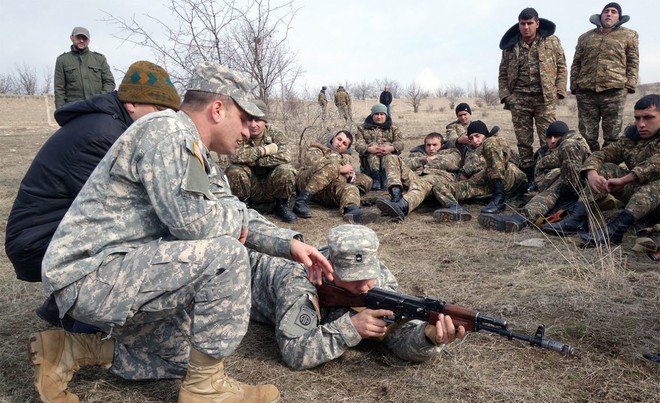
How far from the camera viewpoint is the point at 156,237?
7.68 feet

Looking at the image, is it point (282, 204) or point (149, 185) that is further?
point (282, 204)

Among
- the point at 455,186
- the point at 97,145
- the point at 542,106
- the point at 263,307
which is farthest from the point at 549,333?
the point at 542,106

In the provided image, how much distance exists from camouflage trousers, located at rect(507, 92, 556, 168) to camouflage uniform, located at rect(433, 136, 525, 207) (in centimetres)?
116

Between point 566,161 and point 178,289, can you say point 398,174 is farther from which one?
point 178,289

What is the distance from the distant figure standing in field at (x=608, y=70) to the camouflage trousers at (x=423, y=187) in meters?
2.47

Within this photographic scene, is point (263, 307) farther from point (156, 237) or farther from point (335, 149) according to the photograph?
point (335, 149)

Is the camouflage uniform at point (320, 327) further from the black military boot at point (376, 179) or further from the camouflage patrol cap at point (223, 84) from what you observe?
the black military boot at point (376, 179)

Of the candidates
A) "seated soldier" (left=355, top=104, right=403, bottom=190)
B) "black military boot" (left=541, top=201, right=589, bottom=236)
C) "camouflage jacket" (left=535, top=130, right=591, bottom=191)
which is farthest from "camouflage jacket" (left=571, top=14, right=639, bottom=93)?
"seated soldier" (left=355, top=104, right=403, bottom=190)

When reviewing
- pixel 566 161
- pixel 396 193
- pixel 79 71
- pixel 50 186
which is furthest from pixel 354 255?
pixel 79 71

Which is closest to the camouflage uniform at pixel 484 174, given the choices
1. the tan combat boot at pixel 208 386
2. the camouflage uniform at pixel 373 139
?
the camouflage uniform at pixel 373 139

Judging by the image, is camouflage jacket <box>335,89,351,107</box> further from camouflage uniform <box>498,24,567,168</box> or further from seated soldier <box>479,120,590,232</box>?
seated soldier <box>479,120,590,232</box>

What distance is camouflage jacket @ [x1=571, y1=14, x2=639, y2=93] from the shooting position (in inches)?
282

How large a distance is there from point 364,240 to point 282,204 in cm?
389

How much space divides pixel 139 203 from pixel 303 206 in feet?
14.3
